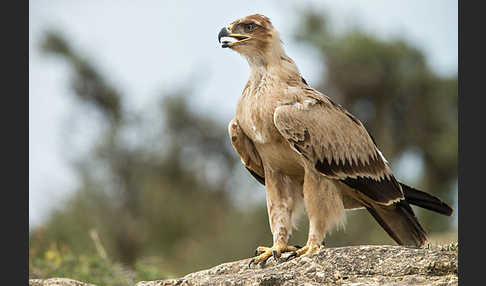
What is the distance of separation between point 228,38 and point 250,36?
25cm

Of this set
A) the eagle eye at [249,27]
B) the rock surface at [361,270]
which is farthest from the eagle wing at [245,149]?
the rock surface at [361,270]

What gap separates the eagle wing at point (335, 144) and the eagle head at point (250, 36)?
66 centimetres

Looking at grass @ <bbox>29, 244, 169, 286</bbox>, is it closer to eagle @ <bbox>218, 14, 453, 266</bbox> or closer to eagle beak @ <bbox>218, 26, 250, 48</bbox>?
eagle @ <bbox>218, 14, 453, 266</bbox>

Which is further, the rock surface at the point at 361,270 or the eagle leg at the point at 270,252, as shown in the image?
the eagle leg at the point at 270,252

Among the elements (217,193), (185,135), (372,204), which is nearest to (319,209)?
(372,204)

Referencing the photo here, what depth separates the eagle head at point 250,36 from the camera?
25.4ft

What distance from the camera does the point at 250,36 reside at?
778 cm

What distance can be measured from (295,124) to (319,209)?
91 centimetres

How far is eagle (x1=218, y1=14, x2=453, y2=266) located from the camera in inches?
291

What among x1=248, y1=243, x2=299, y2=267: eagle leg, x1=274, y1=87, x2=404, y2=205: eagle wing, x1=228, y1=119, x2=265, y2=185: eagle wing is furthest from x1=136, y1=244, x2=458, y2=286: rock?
x1=228, y1=119, x2=265, y2=185: eagle wing

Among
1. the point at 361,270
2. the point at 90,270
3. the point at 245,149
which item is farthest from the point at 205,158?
the point at 361,270

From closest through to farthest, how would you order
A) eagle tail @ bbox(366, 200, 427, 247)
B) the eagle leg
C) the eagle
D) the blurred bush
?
1. the eagle leg
2. the eagle
3. eagle tail @ bbox(366, 200, 427, 247)
4. the blurred bush

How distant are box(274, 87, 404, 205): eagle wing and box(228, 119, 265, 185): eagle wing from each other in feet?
2.38

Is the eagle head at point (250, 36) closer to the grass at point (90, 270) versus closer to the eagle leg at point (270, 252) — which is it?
the eagle leg at point (270, 252)
